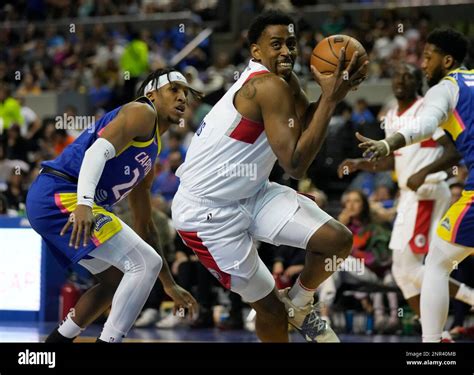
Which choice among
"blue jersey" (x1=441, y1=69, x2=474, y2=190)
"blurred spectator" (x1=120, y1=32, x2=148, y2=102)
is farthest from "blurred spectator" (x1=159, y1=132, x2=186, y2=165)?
"blue jersey" (x1=441, y1=69, x2=474, y2=190)

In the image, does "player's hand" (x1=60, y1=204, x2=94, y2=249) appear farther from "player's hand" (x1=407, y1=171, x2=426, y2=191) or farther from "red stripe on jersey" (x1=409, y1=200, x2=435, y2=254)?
"red stripe on jersey" (x1=409, y1=200, x2=435, y2=254)

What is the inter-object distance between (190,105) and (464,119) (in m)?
6.95

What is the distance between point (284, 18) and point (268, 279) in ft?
4.84

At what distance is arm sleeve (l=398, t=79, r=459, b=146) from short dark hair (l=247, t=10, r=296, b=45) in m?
0.92

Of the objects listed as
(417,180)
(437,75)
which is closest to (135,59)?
(417,180)

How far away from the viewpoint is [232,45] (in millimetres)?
15391

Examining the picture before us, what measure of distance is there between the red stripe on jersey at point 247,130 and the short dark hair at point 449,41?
148 centimetres

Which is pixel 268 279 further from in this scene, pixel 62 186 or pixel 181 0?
pixel 181 0

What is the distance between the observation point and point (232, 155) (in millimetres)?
4934

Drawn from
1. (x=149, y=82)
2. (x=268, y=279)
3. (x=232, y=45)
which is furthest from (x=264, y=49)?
(x=232, y=45)

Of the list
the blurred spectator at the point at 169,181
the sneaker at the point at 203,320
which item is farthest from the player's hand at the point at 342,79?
the blurred spectator at the point at 169,181

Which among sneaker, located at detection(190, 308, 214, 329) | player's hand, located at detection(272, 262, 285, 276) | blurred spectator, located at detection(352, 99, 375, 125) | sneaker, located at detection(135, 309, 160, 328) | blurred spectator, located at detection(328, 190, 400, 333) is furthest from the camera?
blurred spectator, located at detection(352, 99, 375, 125)

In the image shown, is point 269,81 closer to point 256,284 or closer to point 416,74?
point 256,284

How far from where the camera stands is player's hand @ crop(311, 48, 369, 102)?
454cm
